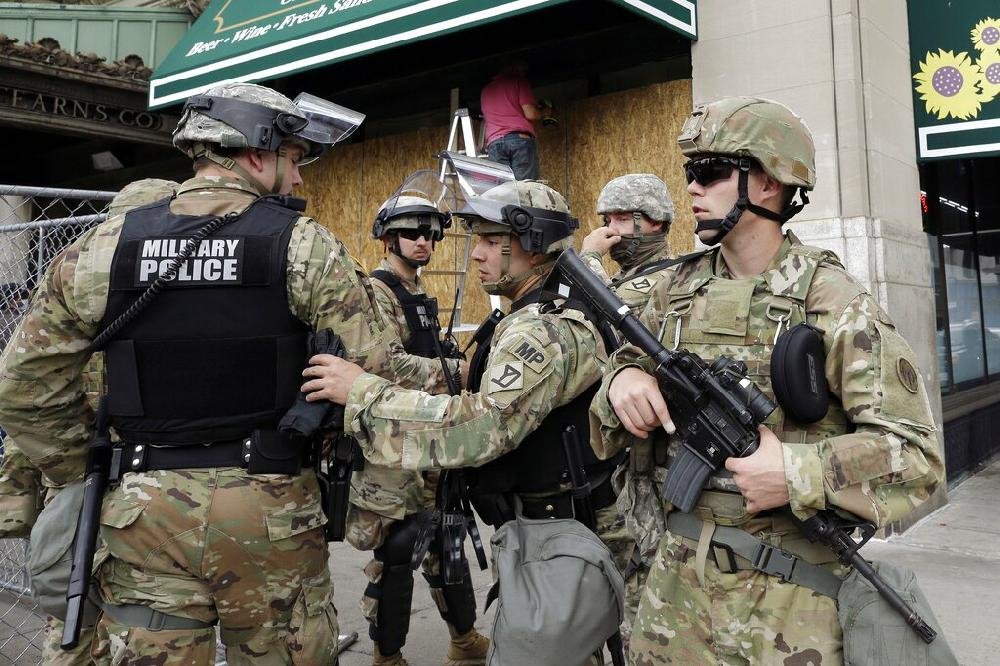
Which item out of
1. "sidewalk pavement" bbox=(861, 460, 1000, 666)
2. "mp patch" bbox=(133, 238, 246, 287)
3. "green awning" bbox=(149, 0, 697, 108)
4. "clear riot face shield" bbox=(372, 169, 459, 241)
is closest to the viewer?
"mp patch" bbox=(133, 238, 246, 287)

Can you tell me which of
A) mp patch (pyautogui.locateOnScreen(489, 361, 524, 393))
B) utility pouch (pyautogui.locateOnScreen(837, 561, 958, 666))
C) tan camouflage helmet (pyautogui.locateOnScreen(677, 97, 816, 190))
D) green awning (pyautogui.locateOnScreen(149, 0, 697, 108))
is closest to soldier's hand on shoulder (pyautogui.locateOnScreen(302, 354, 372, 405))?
mp patch (pyautogui.locateOnScreen(489, 361, 524, 393))

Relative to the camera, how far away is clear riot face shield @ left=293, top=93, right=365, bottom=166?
7.82 ft

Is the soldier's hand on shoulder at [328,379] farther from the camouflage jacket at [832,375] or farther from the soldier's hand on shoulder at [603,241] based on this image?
the soldier's hand on shoulder at [603,241]

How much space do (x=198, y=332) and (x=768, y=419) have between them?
1497mm

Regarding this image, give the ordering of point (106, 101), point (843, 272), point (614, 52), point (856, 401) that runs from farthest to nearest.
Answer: point (106, 101) < point (614, 52) < point (843, 272) < point (856, 401)

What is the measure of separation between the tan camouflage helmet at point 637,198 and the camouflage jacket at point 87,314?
6.13 ft

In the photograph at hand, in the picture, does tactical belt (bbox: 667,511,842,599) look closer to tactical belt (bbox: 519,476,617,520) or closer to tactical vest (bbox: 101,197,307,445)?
tactical belt (bbox: 519,476,617,520)

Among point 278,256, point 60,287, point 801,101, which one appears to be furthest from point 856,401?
point 801,101

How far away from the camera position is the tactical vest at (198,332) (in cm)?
206

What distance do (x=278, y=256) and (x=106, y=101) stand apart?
30.0ft

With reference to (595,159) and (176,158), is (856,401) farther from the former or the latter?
(176,158)

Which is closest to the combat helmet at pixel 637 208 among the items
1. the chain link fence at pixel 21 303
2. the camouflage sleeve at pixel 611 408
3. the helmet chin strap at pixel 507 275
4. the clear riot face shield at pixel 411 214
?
the clear riot face shield at pixel 411 214

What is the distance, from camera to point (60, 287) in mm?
2141

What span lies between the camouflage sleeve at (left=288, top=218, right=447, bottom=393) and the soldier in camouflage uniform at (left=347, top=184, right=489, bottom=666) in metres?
0.93
